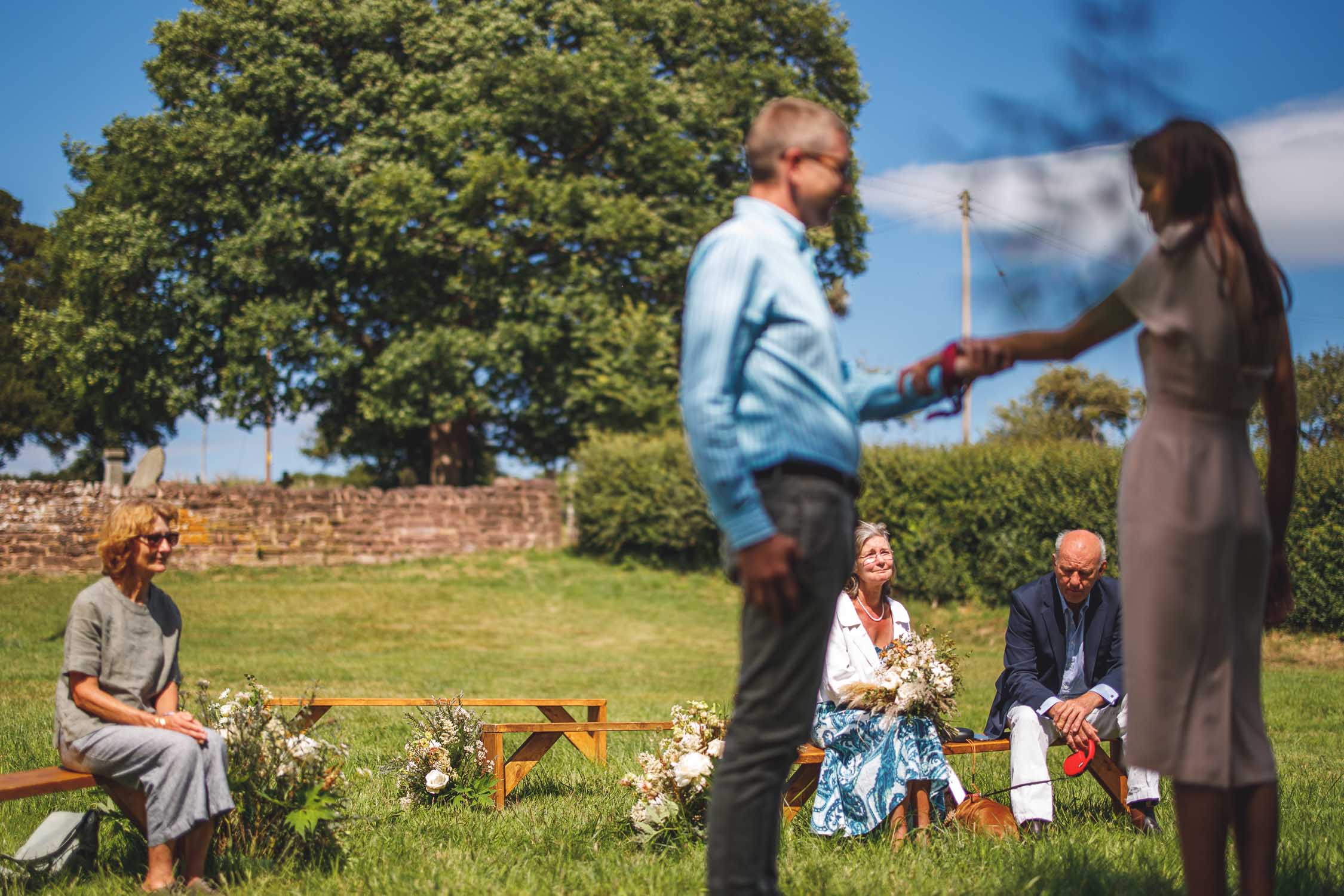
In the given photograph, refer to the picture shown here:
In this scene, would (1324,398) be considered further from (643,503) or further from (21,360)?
(21,360)

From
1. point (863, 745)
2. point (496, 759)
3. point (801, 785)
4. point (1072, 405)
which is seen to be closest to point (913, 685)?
point (863, 745)

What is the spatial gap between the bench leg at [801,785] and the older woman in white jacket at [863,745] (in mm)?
142

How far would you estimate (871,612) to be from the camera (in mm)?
5938

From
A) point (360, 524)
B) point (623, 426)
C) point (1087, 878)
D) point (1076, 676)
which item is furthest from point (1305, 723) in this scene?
point (360, 524)

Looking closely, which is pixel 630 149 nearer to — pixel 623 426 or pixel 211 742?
pixel 623 426

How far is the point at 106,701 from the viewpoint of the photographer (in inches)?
171

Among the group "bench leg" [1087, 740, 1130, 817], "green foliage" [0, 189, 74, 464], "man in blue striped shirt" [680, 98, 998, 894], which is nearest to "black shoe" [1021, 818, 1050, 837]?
"bench leg" [1087, 740, 1130, 817]

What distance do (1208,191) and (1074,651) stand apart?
363 cm

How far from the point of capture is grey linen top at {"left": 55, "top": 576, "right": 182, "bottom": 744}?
→ 4.37 meters

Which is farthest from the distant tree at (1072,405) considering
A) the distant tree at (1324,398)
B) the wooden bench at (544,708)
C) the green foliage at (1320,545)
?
the wooden bench at (544,708)

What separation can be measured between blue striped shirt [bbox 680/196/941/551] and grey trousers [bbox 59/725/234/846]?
2621 mm

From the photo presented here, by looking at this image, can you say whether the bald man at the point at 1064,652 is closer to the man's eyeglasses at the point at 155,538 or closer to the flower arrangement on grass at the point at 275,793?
the flower arrangement on grass at the point at 275,793

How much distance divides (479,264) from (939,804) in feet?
80.2

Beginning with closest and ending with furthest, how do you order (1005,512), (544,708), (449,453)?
(544,708) → (1005,512) → (449,453)
